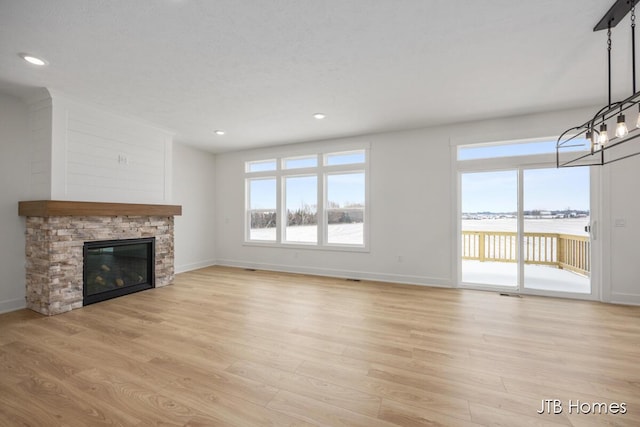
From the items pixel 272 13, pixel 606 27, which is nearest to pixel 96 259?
pixel 272 13

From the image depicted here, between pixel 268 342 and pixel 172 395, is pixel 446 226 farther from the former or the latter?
pixel 172 395

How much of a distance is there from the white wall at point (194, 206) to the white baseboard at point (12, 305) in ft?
7.26

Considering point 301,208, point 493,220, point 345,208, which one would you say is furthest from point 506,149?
point 301,208

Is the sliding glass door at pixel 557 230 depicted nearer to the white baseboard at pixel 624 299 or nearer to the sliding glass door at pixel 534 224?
the sliding glass door at pixel 534 224

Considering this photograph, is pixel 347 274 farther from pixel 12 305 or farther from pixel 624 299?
pixel 12 305

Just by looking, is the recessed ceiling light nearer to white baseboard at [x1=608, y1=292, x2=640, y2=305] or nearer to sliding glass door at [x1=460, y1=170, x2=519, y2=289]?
sliding glass door at [x1=460, y1=170, x2=519, y2=289]

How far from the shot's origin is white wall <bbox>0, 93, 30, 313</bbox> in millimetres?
3357

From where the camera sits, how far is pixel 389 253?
16.1ft

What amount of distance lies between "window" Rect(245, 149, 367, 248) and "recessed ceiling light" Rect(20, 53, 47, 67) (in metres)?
3.71

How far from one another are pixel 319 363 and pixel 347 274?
3058 mm

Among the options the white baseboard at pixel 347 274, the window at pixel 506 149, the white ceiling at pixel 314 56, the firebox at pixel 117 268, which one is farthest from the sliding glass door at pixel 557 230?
the firebox at pixel 117 268

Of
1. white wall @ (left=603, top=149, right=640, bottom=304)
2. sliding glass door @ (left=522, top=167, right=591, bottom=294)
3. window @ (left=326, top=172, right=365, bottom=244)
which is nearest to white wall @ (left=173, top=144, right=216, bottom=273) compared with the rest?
window @ (left=326, top=172, right=365, bottom=244)

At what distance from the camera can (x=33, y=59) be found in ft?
8.52

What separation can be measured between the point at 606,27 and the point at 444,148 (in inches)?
94.5
